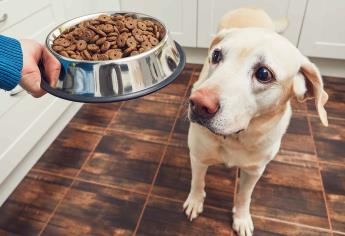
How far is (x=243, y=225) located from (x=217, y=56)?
2.70 feet

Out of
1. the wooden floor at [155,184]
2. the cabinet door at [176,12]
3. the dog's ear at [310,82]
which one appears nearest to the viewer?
the dog's ear at [310,82]

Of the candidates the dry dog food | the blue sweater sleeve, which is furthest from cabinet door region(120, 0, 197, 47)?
the blue sweater sleeve

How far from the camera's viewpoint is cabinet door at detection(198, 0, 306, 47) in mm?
2131

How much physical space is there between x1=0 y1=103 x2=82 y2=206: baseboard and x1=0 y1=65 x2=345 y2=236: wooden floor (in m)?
0.03

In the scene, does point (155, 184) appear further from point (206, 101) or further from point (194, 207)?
point (206, 101)

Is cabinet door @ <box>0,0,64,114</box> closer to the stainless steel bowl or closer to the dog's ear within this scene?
the stainless steel bowl

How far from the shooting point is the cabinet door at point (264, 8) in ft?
6.99

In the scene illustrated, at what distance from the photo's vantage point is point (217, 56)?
3.31 ft

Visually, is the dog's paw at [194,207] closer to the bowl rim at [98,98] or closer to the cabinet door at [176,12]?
the bowl rim at [98,98]

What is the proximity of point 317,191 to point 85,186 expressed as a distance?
3.96 feet

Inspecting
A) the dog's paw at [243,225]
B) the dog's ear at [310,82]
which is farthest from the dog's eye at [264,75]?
the dog's paw at [243,225]

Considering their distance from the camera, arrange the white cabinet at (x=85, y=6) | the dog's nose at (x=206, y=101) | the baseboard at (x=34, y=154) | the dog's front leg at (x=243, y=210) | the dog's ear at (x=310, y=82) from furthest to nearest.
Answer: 1. the white cabinet at (x=85, y=6)
2. the baseboard at (x=34, y=154)
3. the dog's front leg at (x=243, y=210)
4. the dog's ear at (x=310, y=82)
5. the dog's nose at (x=206, y=101)

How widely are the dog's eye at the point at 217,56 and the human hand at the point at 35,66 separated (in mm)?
492

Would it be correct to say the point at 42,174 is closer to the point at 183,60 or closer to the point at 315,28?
the point at 183,60
